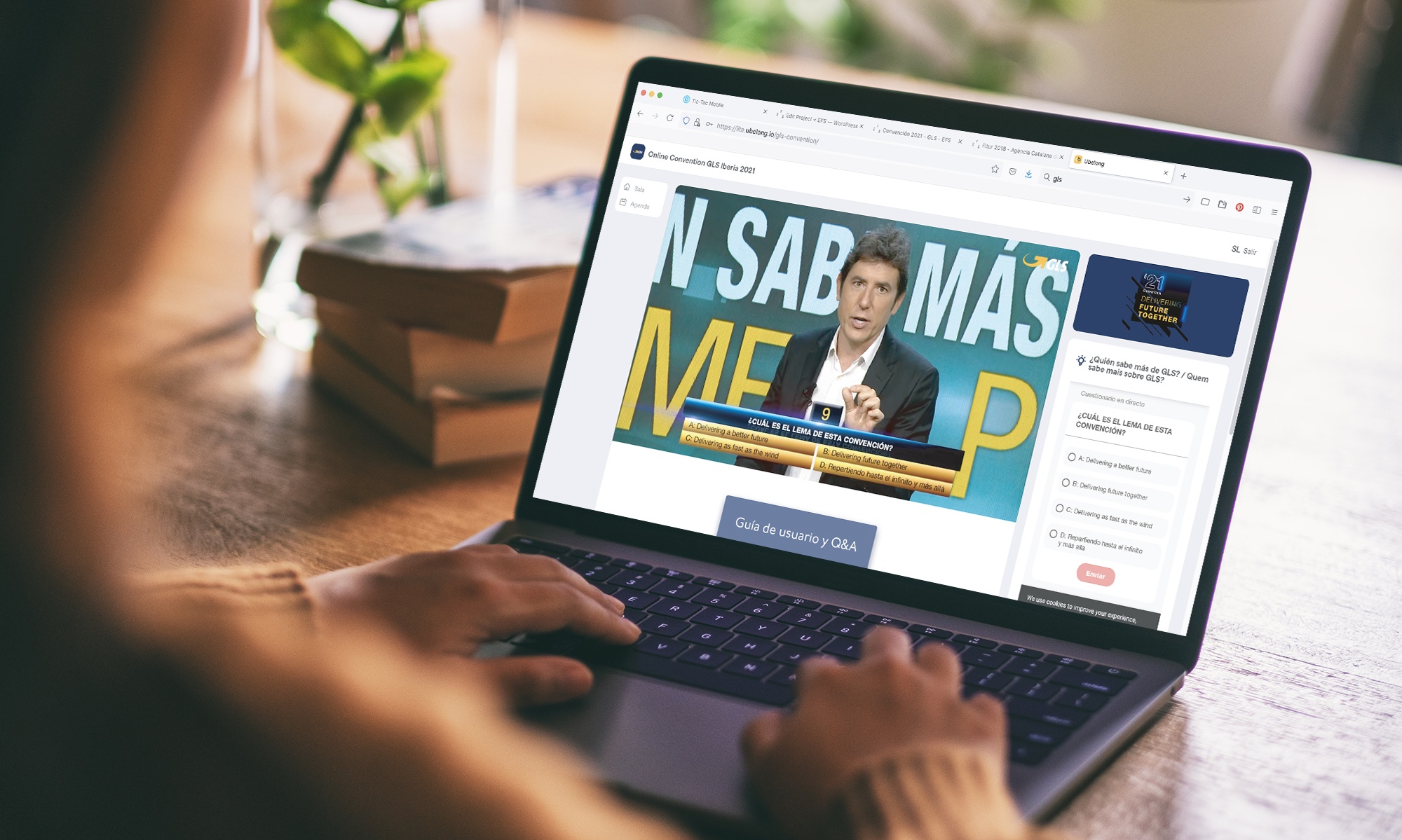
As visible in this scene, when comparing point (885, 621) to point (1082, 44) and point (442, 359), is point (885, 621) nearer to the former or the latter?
point (442, 359)

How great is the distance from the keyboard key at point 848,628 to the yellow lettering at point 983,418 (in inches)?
3.8

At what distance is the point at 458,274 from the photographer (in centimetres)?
85

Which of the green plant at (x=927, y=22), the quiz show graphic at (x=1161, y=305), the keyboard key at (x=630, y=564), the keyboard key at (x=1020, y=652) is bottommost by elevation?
the keyboard key at (x=630, y=564)

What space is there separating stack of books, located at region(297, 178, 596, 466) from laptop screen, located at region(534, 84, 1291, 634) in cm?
12

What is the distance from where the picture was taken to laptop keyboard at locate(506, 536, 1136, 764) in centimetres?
58

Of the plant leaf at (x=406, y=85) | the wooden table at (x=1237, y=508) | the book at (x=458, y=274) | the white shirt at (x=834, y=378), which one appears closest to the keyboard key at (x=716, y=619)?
the white shirt at (x=834, y=378)

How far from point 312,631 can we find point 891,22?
12.2 ft

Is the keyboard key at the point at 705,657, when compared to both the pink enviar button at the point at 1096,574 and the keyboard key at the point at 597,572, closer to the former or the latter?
the keyboard key at the point at 597,572

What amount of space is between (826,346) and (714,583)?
0.53 ft

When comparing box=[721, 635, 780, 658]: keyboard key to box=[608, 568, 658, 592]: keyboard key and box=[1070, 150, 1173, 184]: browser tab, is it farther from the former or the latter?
box=[1070, 150, 1173, 184]: browser tab

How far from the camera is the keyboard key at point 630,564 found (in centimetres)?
70

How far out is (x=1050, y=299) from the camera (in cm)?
69

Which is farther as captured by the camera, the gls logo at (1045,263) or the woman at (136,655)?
the gls logo at (1045,263)

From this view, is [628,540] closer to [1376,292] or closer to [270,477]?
[270,477]
